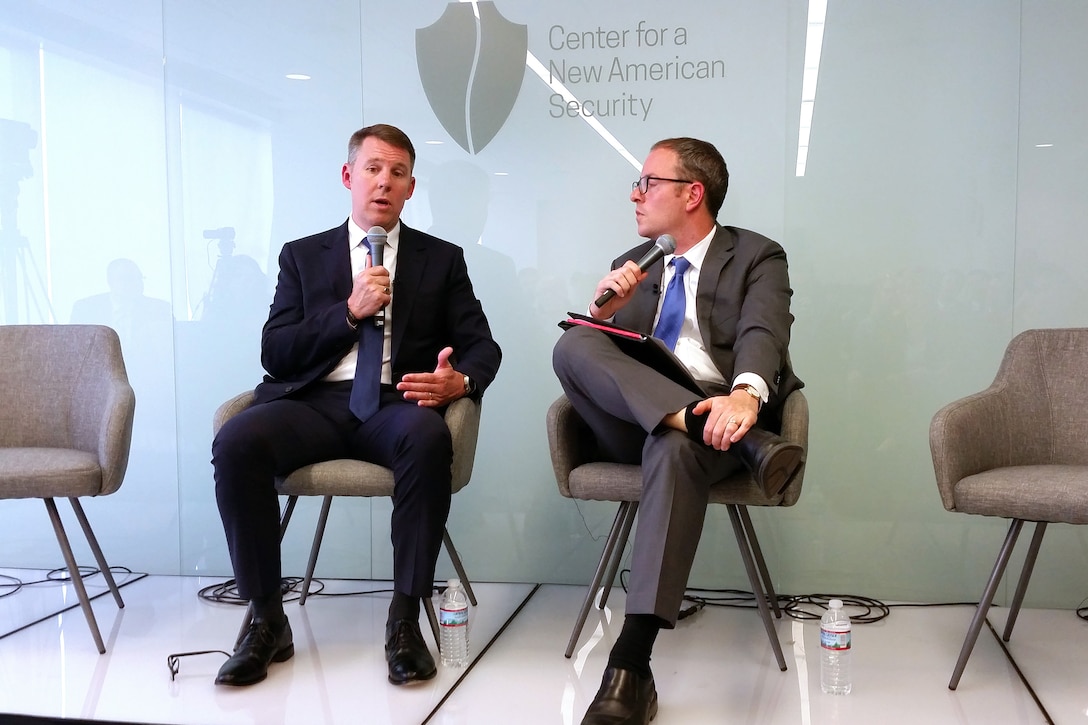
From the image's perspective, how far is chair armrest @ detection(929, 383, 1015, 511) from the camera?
8.17 ft

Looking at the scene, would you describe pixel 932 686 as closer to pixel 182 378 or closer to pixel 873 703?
pixel 873 703

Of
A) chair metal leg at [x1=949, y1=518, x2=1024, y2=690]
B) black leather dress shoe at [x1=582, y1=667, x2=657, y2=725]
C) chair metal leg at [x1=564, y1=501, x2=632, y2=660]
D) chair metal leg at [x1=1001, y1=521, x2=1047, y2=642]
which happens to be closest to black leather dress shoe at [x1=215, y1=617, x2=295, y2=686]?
chair metal leg at [x1=564, y1=501, x2=632, y2=660]

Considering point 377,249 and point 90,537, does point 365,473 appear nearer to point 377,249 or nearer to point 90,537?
point 377,249

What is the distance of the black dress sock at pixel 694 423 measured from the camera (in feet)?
7.33

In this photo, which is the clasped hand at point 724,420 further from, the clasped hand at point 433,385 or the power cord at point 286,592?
the power cord at point 286,592

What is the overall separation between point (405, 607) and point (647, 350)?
886 mm

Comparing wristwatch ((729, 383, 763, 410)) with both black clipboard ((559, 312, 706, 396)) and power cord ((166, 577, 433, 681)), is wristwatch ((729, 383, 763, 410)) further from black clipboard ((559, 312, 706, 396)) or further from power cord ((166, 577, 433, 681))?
power cord ((166, 577, 433, 681))

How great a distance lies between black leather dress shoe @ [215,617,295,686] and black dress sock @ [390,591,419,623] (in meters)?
0.31

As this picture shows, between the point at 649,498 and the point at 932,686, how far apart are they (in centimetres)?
89

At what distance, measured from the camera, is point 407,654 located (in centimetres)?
246

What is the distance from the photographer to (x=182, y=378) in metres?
3.79

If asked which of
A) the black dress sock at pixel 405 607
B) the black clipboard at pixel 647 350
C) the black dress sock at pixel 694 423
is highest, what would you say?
the black clipboard at pixel 647 350

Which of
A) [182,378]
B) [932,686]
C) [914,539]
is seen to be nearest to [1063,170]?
[914,539]

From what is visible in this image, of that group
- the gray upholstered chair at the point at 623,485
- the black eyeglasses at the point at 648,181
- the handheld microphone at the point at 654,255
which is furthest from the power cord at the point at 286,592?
the black eyeglasses at the point at 648,181
